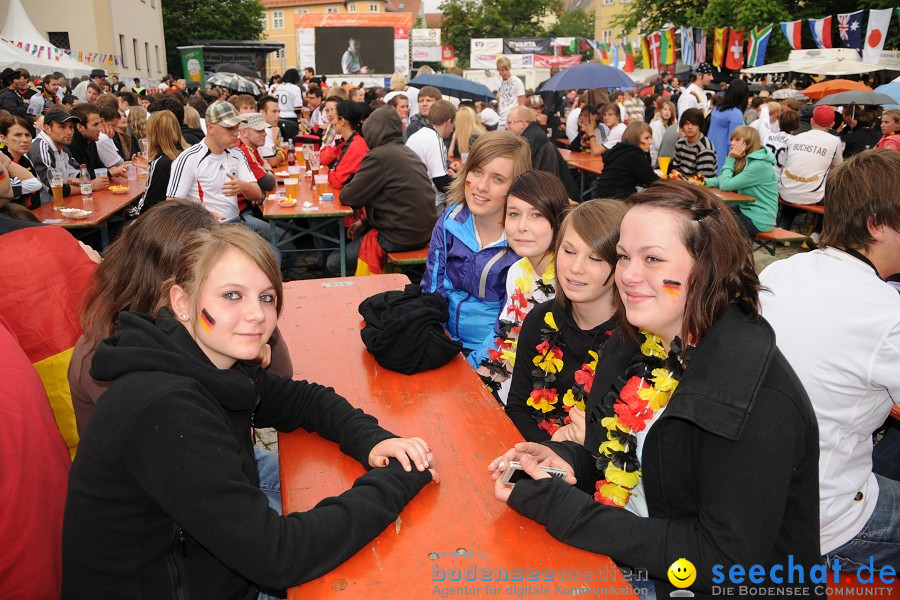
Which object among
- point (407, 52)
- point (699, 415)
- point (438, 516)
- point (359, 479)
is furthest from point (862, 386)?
point (407, 52)

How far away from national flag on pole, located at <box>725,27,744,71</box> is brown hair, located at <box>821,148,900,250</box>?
2197cm

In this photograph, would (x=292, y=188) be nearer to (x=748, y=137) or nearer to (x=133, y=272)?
(x=133, y=272)

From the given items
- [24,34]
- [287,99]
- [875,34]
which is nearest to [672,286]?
[287,99]

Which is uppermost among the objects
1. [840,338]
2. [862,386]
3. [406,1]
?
[406,1]

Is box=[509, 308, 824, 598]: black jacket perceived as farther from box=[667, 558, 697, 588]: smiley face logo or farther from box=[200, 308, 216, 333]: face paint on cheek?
box=[200, 308, 216, 333]: face paint on cheek

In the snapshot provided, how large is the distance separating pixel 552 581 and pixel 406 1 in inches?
4332

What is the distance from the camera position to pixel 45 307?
2.36 meters

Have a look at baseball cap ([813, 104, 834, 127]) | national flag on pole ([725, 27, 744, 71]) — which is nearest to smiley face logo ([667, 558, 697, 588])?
baseball cap ([813, 104, 834, 127])

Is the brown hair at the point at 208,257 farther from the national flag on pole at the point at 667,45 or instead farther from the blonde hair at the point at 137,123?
the national flag on pole at the point at 667,45

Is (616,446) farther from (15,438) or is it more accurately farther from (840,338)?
(15,438)

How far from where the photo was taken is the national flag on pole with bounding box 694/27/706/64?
23.0 metres

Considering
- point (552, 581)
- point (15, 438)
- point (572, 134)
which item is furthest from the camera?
point (572, 134)

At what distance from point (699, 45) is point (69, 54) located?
998 inches

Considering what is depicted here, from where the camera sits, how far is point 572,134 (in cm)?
1229
